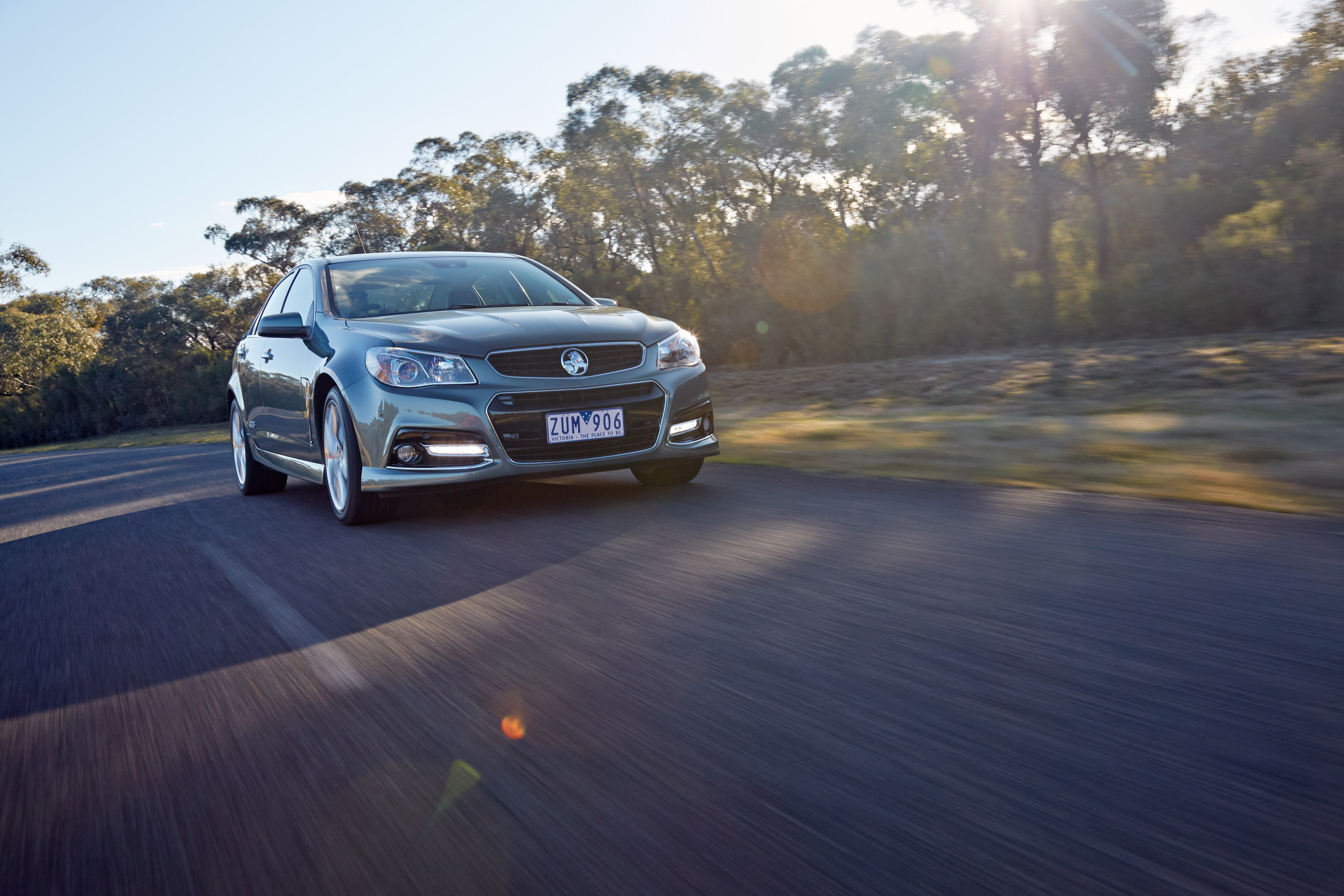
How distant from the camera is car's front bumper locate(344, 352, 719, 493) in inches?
225

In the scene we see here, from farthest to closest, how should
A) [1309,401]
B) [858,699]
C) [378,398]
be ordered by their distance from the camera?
[1309,401] → [378,398] → [858,699]

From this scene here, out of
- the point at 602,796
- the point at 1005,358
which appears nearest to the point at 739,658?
the point at 602,796

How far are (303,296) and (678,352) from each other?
290 cm

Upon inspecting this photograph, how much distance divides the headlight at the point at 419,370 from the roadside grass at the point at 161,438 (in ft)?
62.8

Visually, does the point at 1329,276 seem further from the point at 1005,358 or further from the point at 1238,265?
the point at 1005,358

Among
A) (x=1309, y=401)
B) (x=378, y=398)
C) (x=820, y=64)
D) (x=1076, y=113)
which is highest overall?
(x=820, y=64)

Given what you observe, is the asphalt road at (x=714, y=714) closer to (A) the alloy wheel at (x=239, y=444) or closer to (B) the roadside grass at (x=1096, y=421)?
(B) the roadside grass at (x=1096, y=421)

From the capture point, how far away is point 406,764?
2.60 metres

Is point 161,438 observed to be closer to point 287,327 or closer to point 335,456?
point 287,327

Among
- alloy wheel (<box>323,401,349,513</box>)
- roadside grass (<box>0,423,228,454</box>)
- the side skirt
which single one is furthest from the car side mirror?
roadside grass (<box>0,423,228,454</box>)

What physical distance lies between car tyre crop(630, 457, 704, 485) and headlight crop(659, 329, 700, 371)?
690mm

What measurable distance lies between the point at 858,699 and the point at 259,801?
1.45m

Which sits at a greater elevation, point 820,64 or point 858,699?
point 820,64

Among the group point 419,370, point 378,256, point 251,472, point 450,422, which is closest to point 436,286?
point 378,256
